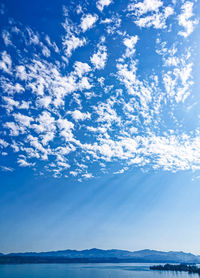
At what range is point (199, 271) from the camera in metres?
116

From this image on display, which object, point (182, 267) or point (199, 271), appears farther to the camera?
point (182, 267)

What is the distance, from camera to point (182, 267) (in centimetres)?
14462

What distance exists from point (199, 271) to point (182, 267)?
108 feet
